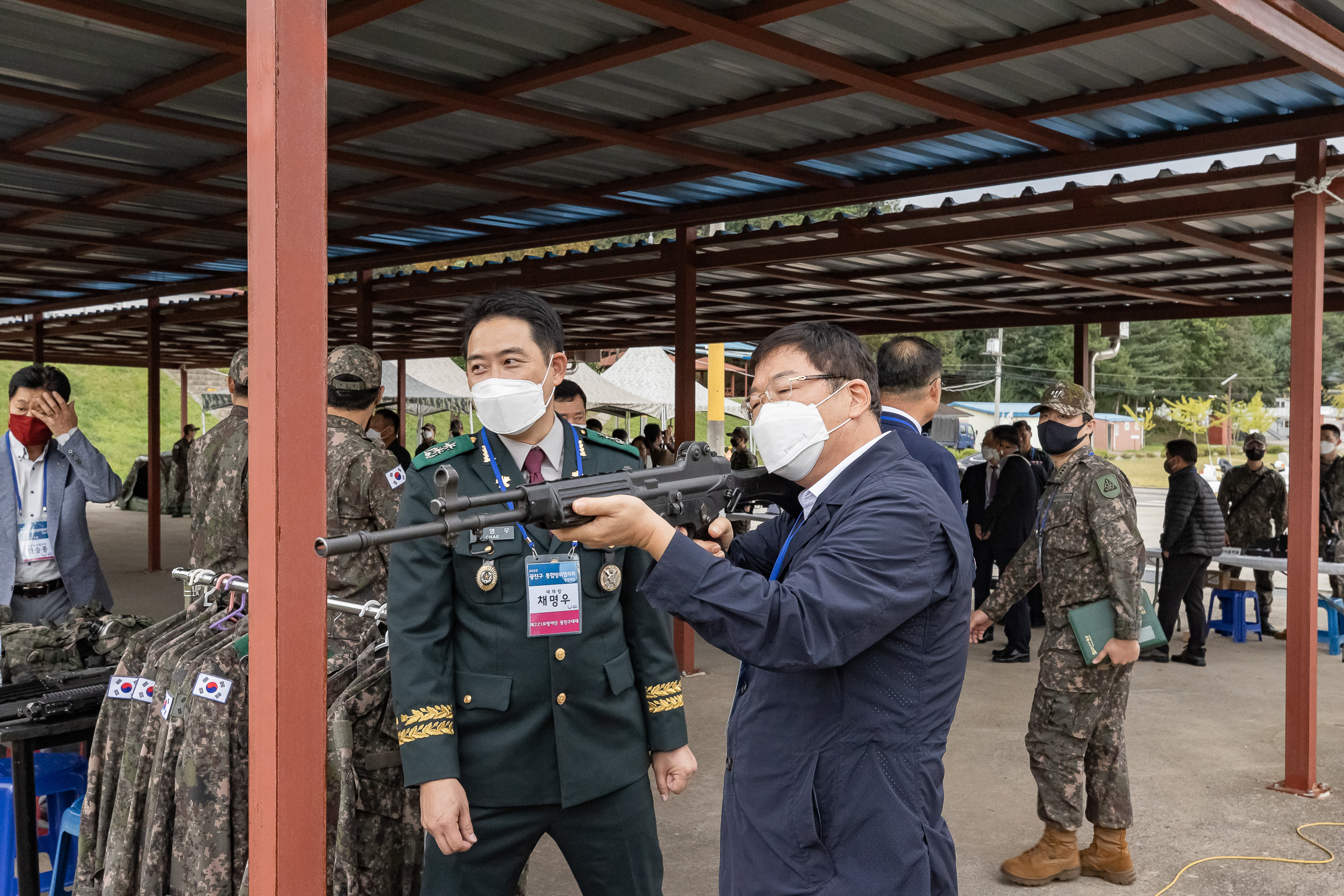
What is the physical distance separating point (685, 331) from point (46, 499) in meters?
4.39

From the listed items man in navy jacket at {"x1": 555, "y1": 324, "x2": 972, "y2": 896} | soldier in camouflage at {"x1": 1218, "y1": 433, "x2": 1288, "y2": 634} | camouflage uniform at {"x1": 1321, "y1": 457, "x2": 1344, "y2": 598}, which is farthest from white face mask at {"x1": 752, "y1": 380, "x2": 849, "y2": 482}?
camouflage uniform at {"x1": 1321, "y1": 457, "x2": 1344, "y2": 598}

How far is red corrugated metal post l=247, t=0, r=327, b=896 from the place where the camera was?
1759 mm

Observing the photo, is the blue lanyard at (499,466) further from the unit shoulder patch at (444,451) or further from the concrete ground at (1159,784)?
the concrete ground at (1159,784)

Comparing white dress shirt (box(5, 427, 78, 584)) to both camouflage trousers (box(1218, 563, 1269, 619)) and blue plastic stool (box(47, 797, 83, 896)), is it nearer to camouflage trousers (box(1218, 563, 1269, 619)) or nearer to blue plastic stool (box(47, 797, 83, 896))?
blue plastic stool (box(47, 797, 83, 896))

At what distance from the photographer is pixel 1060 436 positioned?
14.7ft

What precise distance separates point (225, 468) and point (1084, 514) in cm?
321

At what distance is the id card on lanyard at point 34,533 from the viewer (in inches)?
165

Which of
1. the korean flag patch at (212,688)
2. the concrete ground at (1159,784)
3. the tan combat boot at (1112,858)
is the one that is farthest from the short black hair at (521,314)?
the tan combat boot at (1112,858)

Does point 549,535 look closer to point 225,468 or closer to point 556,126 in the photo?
point 225,468

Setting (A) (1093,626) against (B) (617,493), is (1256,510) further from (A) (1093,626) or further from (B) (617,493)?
(B) (617,493)

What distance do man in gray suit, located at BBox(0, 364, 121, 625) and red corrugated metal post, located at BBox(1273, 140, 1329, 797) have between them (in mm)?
5434

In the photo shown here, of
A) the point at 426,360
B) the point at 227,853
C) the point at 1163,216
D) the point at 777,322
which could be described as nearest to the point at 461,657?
the point at 227,853

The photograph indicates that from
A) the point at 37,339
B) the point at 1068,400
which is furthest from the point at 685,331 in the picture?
the point at 37,339

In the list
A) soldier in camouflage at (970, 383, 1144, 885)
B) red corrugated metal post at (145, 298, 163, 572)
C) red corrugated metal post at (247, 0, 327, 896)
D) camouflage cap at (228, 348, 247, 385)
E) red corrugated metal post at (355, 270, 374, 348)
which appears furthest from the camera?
red corrugated metal post at (145, 298, 163, 572)
